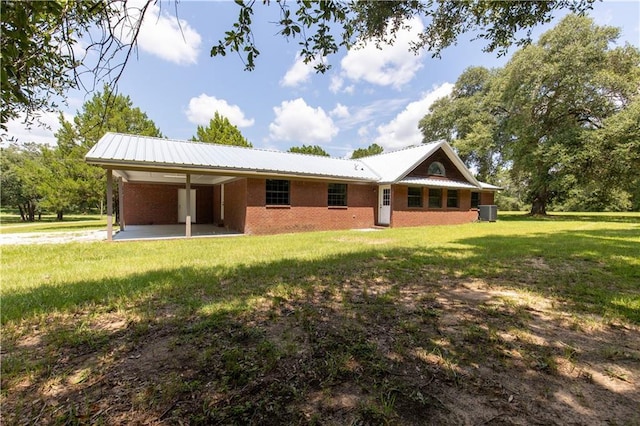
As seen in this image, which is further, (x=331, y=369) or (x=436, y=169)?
(x=436, y=169)

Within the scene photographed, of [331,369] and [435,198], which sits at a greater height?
[435,198]

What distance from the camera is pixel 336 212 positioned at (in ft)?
52.5

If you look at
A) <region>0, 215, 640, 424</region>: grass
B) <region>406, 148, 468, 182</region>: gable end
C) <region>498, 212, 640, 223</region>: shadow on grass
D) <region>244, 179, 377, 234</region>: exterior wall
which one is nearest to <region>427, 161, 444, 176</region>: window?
<region>406, 148, 468, 182</region>: gable end

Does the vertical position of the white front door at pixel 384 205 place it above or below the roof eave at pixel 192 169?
below

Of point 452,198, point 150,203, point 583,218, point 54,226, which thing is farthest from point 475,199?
point 54,226

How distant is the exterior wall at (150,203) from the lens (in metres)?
17.0

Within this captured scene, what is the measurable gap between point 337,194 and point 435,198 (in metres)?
7.13

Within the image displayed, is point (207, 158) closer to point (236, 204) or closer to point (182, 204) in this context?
point (236, 204)

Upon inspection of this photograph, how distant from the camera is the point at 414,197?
1802 centimetres

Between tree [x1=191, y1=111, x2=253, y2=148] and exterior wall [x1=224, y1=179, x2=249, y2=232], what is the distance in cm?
1253

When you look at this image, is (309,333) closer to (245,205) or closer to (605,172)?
(245,205)

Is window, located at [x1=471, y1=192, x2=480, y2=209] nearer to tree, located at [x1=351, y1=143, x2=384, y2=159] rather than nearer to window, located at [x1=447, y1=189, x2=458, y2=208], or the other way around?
window, located at [x1=447, y1=189, x2=458, y2=208]

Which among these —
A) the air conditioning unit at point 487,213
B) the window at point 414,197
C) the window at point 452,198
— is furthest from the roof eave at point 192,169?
the air conditioning unit at point 487,213

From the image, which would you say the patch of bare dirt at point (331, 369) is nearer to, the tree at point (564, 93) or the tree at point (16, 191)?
the tree at point (564, 93)
